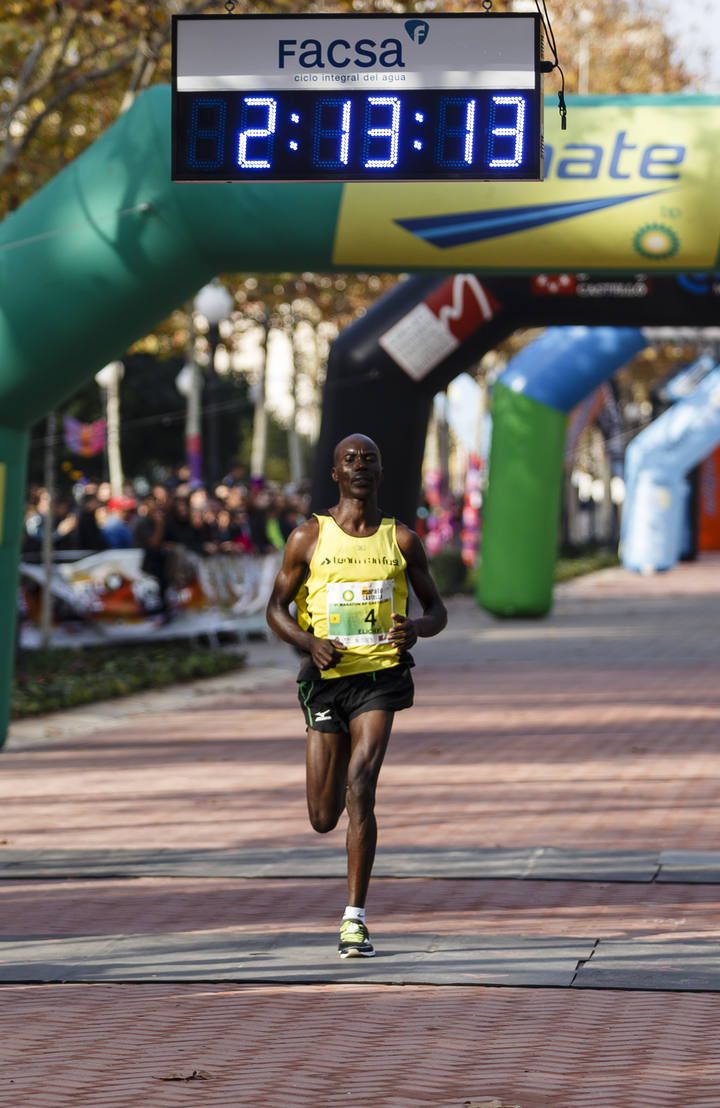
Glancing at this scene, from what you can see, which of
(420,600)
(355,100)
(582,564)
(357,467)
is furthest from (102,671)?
(582,564)

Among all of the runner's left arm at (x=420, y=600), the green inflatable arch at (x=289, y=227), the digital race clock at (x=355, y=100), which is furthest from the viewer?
the green inflatable arch at (x=289, y=227)

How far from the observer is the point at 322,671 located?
754 centimetres

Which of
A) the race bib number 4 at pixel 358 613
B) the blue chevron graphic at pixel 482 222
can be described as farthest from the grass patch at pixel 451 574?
the race bib number 4 at pixel 358 613

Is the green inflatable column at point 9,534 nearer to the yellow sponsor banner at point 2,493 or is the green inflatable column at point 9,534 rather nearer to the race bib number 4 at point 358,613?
the yellow sponsor banner at point 2,493

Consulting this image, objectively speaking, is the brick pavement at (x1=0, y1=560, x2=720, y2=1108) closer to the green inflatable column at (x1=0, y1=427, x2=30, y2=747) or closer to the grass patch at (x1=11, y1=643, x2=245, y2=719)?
the grass patch at (x1=11, y1=643, x2=245, y2=719)

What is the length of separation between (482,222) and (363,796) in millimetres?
6076

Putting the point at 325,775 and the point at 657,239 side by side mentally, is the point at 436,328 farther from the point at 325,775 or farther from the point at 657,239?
the point at 325,775

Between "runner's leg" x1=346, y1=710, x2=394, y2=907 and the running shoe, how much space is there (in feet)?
0.30

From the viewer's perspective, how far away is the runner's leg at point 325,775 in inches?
301

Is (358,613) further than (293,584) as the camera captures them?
No

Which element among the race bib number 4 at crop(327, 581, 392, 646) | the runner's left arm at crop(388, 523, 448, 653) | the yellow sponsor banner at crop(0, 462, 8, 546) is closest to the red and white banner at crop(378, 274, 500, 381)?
the yellow sponsor banner at crop(0, 462, 8, 546)

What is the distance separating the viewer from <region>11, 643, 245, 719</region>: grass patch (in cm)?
1673

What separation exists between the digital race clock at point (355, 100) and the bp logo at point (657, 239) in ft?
11.5

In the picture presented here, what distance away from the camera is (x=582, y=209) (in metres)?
12.9
